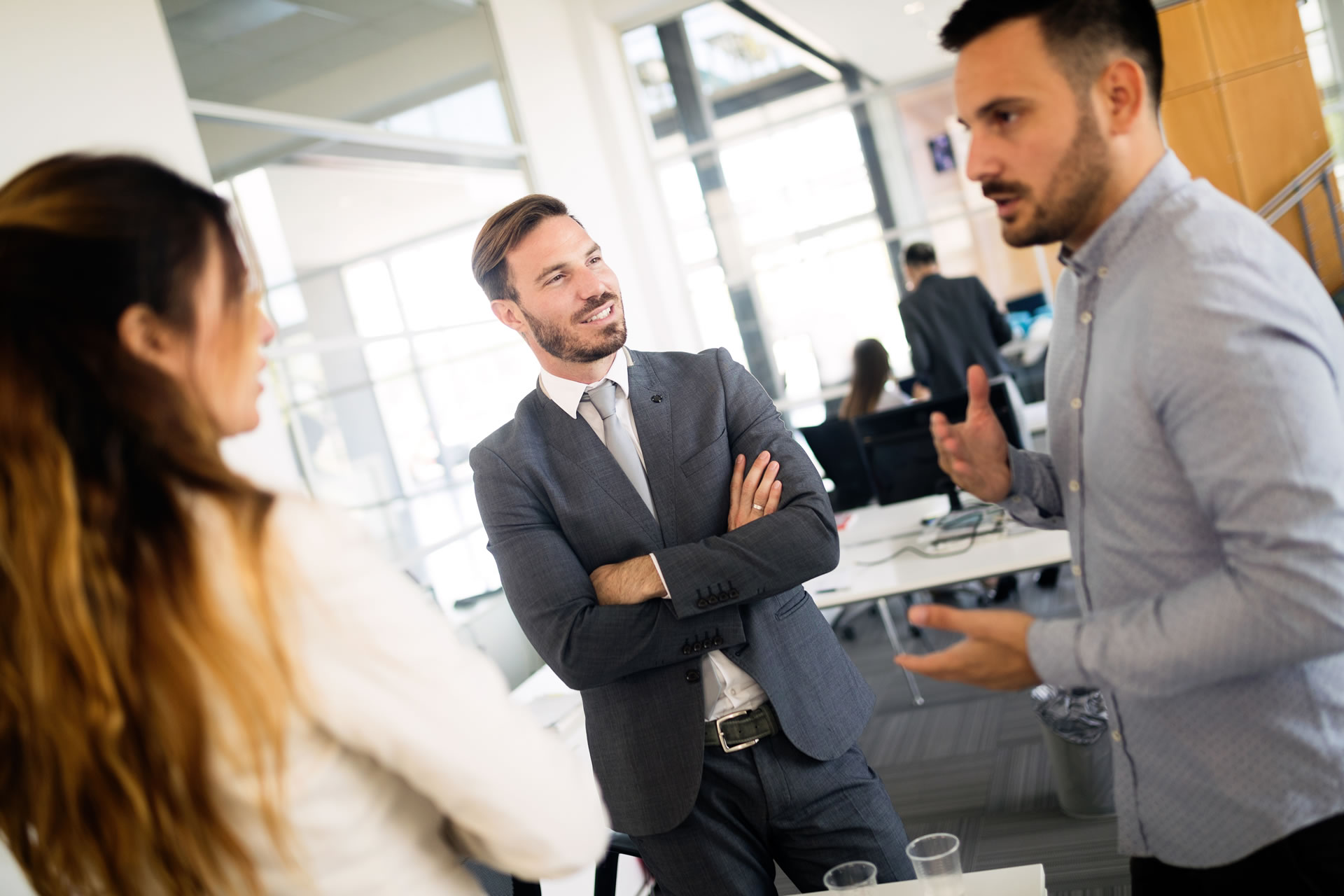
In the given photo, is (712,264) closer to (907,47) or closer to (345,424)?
(907,47)

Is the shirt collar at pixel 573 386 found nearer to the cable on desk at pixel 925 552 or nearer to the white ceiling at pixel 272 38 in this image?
the cable on desk at pixel 925 552

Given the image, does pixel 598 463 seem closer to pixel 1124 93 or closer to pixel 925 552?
pixel 1124 93

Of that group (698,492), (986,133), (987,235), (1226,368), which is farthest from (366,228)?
(987,235)

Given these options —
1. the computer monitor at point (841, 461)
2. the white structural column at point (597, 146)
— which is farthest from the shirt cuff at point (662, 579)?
the white structural column at point (597, 146)

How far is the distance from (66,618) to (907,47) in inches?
311

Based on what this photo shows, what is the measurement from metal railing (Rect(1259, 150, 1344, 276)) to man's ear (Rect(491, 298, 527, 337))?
6.37 m

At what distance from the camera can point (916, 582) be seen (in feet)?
10.5

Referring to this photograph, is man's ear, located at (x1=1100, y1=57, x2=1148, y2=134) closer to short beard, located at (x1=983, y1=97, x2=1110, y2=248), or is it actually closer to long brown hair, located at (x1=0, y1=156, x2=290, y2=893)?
short beard, located at (x1=983, y1=97, x2=1110, y2=248)

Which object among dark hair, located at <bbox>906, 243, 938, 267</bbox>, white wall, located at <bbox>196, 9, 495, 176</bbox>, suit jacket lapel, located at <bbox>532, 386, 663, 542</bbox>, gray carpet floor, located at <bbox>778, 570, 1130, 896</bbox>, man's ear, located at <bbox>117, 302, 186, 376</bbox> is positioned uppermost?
white wall, located at <bbox>196, 9, 495, 176</bbox>

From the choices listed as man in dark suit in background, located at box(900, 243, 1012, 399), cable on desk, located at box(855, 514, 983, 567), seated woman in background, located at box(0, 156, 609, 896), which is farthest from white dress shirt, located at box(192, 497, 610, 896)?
man in dark suit in background, located at box(900, 243, 1012, 399)

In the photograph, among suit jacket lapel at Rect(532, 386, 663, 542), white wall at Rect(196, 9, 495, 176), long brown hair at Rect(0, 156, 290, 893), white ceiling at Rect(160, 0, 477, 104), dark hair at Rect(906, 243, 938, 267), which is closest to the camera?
long brown hair at Rect(0, 156, 290, 893)

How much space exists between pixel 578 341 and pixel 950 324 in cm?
419

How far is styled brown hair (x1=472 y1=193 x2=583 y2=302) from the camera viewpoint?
1979 mm

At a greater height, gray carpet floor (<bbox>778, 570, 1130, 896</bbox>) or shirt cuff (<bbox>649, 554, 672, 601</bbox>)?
shirt cuff (<bbox>649, 554, 672, 601</bbox>)
